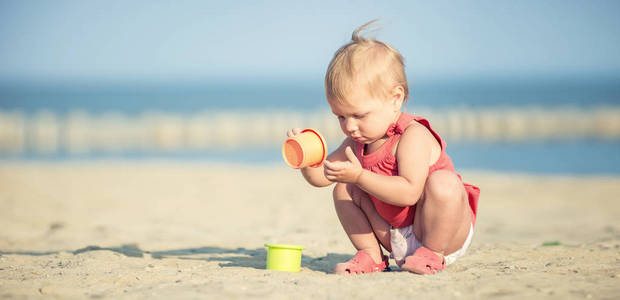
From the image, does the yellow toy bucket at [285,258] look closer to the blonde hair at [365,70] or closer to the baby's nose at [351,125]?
the baby's nose at [351,125]

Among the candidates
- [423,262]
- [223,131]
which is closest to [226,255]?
[423,262]

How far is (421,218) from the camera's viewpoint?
9.03ft

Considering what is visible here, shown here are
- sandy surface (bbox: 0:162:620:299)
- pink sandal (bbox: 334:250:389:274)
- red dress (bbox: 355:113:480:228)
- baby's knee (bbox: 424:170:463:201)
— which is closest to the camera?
sandy surface (bbox: 0:162:620:299)

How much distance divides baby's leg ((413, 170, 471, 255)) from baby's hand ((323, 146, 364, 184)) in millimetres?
351

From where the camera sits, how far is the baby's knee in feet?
8.60

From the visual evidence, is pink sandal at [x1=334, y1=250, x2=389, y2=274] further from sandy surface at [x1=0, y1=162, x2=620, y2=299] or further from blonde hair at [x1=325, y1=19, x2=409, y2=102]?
blonde hair at [x1=325, y1=19, x2=409, y2=102]

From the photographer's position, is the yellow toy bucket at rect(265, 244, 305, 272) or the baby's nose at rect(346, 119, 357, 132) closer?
the baby's nose at rect(346, 119, 357, 132)

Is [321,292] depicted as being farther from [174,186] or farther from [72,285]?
[174,186]

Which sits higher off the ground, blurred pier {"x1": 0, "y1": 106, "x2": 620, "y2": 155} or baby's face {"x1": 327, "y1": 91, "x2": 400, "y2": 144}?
blurred pier {"x1": 0, "y1": 106, "x2": 620, "y2": 155}

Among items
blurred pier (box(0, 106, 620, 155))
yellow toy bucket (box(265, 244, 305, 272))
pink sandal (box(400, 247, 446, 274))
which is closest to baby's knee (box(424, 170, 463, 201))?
pink sandal (box(400, 247, 446, 274))

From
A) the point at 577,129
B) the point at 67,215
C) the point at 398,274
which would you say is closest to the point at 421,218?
the point at 398,274

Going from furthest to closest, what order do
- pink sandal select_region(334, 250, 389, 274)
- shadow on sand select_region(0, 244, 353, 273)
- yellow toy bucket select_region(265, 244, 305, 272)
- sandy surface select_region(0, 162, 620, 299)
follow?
1. shadow on sand select_region(0, 244, 353, 273)
2. yellow toy bucket select_region(265, 244, 305, 272)
3. pink sandal select_region(334, 250, 389, 274)
4. sandy surface select_region(0, 162, 620, 299)

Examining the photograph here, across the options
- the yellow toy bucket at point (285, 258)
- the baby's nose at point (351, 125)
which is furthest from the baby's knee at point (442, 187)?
the yellow toy bucket at point (285, 258)

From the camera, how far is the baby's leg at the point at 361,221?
2932 millimetres
